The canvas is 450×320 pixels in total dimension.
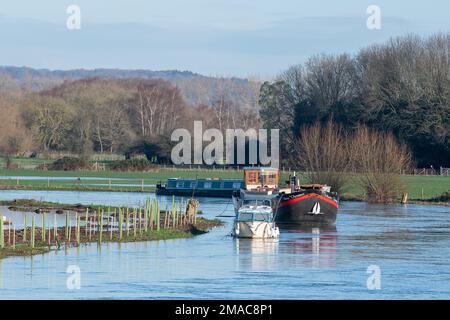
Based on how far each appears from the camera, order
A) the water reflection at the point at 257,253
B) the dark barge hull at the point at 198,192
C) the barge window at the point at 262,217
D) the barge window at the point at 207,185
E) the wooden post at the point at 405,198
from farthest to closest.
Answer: the barge window at the point at 207,185 < the dark barge hull at the point at 198,192 < the wooden post at the point at 405,198 < the barge window at the point at 262,217 < the water reflection at the point at 257,253

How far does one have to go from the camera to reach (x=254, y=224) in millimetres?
57906

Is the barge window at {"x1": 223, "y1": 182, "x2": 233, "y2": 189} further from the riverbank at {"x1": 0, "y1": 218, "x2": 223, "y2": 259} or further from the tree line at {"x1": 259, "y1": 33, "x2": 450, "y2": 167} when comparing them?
the riverbank at {"x1": 0, "y1": 218, "x2": 223, "y2": 259}

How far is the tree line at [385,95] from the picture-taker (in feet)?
399

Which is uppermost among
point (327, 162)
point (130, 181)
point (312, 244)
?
point (327, 162)

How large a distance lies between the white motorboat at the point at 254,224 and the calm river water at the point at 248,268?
734 millimetres

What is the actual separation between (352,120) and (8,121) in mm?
58622

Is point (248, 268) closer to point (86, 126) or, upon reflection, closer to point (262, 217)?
point (262, 217)

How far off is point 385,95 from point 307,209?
5575 centimetres

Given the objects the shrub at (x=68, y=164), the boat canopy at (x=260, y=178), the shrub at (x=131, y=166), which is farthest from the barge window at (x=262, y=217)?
the shrub at (x=68, y=164)

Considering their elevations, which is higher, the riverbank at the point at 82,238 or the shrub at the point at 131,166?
the shrub at the point at 131,166

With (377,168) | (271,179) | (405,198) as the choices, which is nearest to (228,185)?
(377,168)

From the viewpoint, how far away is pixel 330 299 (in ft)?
125

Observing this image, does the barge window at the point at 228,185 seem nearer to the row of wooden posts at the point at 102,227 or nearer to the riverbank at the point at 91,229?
the riverbank at the point at 91,229
